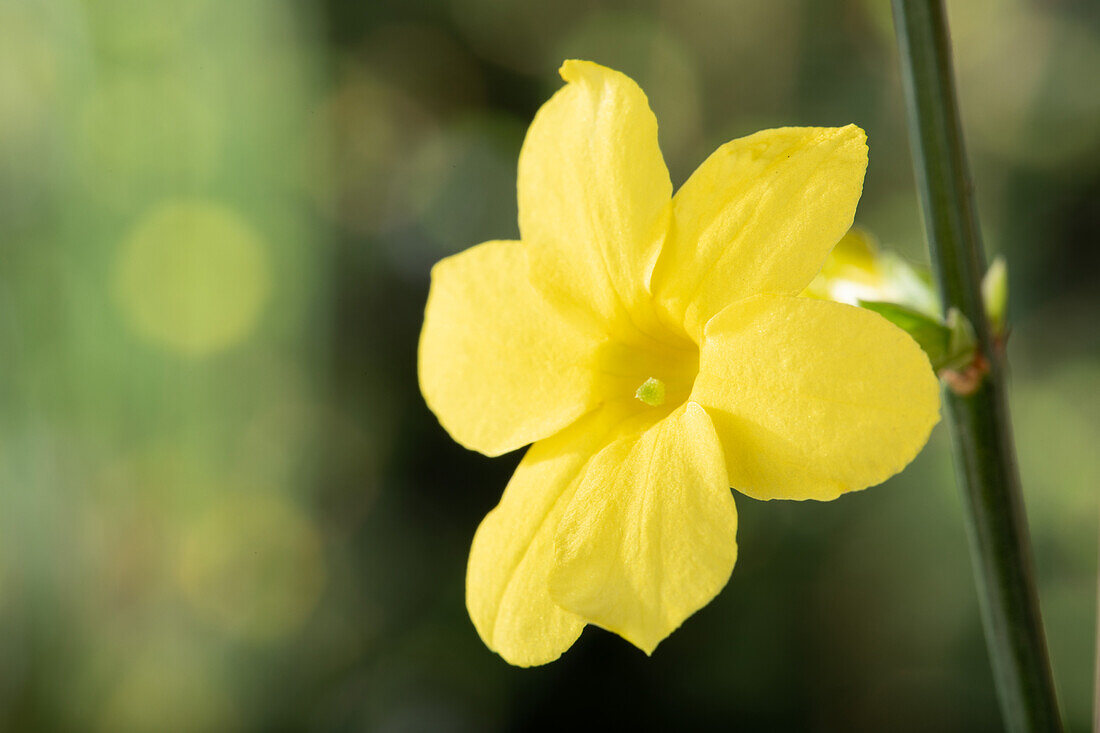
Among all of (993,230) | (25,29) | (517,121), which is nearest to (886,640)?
(993,230)

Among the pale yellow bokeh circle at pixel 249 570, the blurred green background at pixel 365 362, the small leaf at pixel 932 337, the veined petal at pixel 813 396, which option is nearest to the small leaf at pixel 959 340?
the small leaf at pixel 932 337

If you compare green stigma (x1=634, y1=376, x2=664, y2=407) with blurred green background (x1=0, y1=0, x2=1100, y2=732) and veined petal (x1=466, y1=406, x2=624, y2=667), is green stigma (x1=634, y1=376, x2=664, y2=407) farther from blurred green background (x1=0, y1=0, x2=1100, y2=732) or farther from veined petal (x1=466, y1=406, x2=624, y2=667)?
blurred green background (x1=0, y1=0, x2=1100, y2=732)

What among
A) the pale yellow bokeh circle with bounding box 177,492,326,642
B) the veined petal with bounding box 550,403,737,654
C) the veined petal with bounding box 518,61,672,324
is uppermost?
the veined petal with bounding box 518,61,672,324

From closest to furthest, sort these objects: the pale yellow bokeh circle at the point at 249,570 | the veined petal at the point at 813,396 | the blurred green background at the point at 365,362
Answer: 1. the veined petal at the point at 813,396
2. the blurred green background at the point at 365,362
3. the pale yellow bokeh circle at the point at 249,570

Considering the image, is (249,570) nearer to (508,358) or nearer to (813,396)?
(508,358)

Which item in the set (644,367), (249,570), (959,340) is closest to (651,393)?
(644,367)

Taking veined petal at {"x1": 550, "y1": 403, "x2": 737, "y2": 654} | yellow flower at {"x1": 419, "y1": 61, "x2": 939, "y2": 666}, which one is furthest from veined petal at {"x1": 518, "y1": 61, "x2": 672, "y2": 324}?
veined petal at {"x1": 550, "y1": 403, "x2": 737, "y2": 654}

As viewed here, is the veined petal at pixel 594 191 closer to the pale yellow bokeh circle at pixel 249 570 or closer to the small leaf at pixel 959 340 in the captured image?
the small leaf at pixel 959 340
